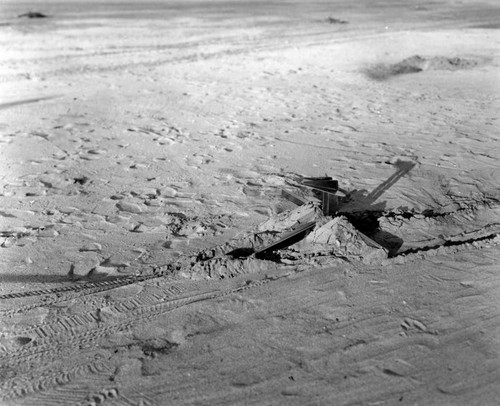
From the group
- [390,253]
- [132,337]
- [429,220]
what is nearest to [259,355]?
[132,337]

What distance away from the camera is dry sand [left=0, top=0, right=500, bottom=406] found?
3.11 meters

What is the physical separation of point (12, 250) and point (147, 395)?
2.37m

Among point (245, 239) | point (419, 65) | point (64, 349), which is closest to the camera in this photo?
point (64, 349)

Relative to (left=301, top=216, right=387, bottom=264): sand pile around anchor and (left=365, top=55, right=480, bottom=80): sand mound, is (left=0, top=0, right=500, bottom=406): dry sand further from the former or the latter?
(left=365, top=55, right=480, bottom=80): sand mound

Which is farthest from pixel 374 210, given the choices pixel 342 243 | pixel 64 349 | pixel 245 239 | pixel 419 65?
pixel 419 65

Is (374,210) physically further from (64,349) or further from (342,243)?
(64,349)

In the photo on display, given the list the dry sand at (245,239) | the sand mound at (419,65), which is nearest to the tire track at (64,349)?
the dry sand at (245,239)

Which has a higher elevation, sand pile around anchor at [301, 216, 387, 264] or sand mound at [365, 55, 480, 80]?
sand mound at [365, 55, 480, 80]

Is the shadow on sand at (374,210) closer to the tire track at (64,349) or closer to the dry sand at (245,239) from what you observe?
the dry sand at (245,239)

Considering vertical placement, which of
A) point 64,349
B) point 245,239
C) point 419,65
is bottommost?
point 64,349

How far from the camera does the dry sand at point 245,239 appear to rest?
10.2 ft

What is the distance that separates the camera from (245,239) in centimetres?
456

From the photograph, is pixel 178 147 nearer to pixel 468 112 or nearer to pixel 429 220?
pixel 429 220

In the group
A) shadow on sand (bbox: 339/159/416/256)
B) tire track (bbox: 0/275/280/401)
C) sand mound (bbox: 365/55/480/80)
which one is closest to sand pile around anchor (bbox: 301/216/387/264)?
shadow on sand (bbox: 339/159/416/256)
